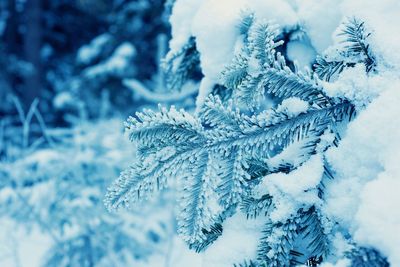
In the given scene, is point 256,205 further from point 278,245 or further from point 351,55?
point 351,55

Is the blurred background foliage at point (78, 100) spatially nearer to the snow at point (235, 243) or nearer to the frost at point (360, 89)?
the snow at point (235, 243)

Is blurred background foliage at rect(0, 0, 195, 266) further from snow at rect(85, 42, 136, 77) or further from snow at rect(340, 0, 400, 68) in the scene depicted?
snow at rect(340, 0, 400, 68)

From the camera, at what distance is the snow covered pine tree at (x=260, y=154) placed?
812 millimetres

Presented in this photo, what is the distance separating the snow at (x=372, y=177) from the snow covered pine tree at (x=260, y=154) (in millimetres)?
38

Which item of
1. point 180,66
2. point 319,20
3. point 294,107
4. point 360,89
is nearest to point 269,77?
point 294,107

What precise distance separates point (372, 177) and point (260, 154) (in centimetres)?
22

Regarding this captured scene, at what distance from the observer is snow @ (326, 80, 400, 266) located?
0.63 meters

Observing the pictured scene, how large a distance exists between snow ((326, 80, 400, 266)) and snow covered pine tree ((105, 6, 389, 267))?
0.13 feet

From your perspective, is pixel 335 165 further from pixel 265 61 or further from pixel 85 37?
pixel 85 37

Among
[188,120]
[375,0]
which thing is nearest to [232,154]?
[188,120]


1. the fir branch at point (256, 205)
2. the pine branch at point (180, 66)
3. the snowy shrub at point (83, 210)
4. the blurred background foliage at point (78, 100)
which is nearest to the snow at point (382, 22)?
the fir branch at point (256, 205)

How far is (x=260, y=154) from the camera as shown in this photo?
2.78 feet

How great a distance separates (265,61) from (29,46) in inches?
297

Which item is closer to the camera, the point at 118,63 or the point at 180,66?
the point at 180,66
